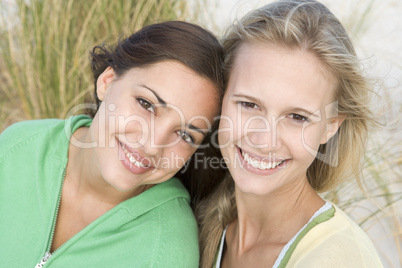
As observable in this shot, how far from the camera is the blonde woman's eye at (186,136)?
2.20 m

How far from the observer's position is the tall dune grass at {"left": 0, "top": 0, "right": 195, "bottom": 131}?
3502 millimetres

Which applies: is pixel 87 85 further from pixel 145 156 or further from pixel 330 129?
pixel 330 129

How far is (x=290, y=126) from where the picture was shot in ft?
6.56

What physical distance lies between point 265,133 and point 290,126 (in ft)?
0.33

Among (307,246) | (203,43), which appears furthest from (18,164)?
(307,246)

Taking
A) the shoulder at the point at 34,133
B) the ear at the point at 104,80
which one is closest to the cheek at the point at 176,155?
the ear at the point at 104,80

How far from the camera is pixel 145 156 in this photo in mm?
2160

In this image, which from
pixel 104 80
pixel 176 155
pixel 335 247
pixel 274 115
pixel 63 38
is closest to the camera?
pixel 335 247

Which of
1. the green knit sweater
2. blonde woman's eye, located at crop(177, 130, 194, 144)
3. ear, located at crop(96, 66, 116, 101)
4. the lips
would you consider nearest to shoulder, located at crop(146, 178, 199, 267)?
the green knit sweater

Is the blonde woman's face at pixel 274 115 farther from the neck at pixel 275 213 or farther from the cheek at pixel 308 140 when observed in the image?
the neck at pixel 275 213

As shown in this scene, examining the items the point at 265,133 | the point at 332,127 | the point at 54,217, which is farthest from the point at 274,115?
the point at 54,217

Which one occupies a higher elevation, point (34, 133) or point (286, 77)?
point (286, 77)

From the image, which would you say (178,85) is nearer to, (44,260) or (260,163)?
(260,163)

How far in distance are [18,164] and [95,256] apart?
1.89 ft
